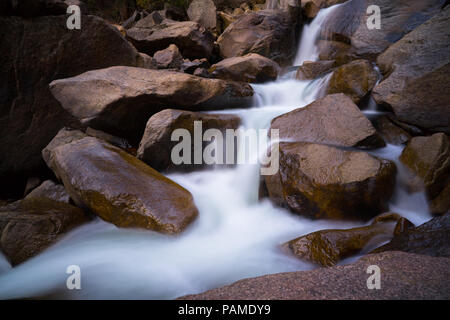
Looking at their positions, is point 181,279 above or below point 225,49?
below

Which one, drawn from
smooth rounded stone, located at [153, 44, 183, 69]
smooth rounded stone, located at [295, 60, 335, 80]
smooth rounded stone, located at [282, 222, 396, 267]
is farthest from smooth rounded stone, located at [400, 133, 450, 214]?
smooth rounded stone, located at [153, 44, 183, 69]

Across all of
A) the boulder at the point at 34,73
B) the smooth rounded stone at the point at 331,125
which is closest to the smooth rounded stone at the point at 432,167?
the smooth rounded stone at the point at 331,125

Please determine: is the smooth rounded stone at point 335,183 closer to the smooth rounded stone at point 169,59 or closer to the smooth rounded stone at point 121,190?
the smooth rounded stone at point 121,190

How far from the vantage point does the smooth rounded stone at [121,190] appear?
9.50 ft

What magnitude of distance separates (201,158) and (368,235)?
8.55 ft

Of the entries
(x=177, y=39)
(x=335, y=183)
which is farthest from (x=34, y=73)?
(x=177, y=39)

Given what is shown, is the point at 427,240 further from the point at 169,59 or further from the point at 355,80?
the point at 169,59

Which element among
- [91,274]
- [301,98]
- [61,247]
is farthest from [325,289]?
[301,98]

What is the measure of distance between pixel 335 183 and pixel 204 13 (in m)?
14.0

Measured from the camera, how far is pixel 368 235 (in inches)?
95.7

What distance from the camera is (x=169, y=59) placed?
8273 millimetres

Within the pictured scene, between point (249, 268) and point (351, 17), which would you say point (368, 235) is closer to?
point (249, 268)

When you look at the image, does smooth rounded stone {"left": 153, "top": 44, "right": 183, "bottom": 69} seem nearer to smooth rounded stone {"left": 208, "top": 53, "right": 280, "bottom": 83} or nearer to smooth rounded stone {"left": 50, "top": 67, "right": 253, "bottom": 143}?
smooth rounded stone {"left": 208, "top": 53, "right": 280, "bottom": 83}

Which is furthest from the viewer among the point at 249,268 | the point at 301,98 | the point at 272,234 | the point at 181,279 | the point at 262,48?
the point at 262,48
